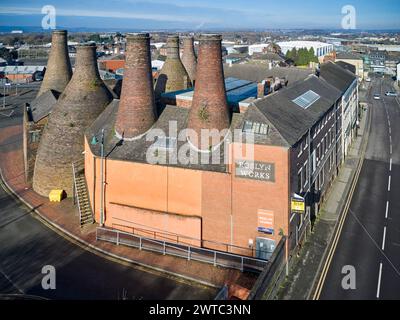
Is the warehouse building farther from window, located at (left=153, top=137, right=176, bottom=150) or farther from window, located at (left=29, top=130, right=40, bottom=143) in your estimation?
window, located at (left=29, top=130, right=40, bottom=143)

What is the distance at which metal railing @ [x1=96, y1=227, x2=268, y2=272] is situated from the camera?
2195cm

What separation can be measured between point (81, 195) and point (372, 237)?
19.9 metres

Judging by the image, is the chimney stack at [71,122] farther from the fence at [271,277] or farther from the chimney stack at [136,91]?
the fence at [271,277]

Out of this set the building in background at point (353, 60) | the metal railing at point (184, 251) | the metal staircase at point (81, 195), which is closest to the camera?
the metal railing at point (184, 251)

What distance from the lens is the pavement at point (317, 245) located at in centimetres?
2067

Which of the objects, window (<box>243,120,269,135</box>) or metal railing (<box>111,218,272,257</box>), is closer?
window (<box>243,120,269,135</box>)

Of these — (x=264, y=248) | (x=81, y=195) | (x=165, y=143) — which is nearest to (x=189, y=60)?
(x=165, y=143)

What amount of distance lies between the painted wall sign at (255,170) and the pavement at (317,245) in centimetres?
550

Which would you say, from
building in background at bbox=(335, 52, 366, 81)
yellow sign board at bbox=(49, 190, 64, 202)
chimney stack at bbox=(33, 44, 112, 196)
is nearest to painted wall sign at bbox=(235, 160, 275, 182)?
chimney stack at bbox=(33, 44, 112, 196)

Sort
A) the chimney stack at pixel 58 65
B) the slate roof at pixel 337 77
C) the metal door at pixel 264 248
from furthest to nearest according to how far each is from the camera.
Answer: the slate roof at pixel 337 77, the chimney stack at pixel 58 65, the metal door at pixel 264 248

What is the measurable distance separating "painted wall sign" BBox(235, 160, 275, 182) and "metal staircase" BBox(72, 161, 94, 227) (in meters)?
11.2

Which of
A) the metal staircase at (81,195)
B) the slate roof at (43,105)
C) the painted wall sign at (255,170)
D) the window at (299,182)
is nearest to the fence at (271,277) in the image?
the painted wall sign at (255,170)

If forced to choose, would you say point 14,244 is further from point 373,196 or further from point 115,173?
point 373,196

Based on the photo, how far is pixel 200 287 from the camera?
2036cm
